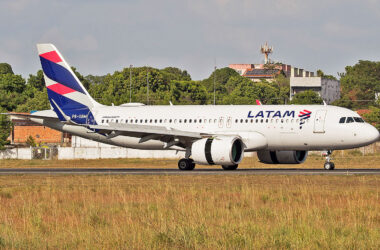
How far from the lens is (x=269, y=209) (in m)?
21.9

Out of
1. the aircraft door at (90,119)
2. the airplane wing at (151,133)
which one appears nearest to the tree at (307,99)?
the aircraft door at (90,119)

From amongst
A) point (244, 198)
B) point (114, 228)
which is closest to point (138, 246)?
point (114, 228)

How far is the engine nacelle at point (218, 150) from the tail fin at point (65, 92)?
11.5m

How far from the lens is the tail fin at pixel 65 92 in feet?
176

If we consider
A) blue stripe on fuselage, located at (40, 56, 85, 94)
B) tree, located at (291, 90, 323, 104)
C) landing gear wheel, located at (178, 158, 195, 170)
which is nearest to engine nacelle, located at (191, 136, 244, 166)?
landing gear wheel, located at (178, 158, 195, 170)

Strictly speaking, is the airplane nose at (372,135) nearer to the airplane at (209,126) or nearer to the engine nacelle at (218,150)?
the airplane at (209,126)

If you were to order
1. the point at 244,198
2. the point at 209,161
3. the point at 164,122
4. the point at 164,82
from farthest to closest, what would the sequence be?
the point at 164,82 < the point at 164,122 < the point at 209,161 < the point at 244,198

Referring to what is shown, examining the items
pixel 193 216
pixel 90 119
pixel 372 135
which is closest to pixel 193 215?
pixel 193 216

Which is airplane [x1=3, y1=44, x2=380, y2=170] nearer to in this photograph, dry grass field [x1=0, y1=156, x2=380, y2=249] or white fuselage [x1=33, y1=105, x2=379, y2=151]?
white fuselage [x1=33, y1=105, x2=379, y2=151]

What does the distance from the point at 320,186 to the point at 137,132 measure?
19108 millimetres

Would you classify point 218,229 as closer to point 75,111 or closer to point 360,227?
point 360,227

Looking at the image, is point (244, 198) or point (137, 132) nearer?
point (244, 198)

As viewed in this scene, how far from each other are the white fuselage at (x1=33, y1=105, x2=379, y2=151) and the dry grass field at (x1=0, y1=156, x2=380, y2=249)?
1036 cm

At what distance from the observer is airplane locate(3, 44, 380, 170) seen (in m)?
44.8
